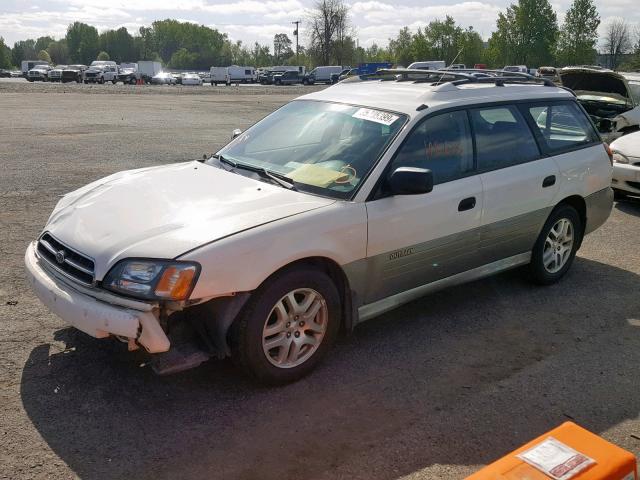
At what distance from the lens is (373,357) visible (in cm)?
415

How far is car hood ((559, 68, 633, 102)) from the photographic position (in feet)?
38.9

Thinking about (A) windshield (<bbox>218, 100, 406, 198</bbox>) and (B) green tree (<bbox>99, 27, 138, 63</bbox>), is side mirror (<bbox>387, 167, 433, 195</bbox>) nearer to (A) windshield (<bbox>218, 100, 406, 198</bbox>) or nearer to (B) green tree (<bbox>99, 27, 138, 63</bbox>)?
(A) windshield (<bbox>218, 100, 406, 198</bbox>)

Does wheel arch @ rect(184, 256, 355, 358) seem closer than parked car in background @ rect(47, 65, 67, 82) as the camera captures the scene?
Yes

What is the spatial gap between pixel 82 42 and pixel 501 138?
157 meters

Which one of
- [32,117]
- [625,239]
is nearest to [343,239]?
[625,239]

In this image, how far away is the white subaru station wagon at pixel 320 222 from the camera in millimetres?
3340

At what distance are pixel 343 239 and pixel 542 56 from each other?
231 ft

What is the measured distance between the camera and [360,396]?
3.66 metres

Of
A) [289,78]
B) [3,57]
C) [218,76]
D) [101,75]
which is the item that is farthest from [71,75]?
[3,57]

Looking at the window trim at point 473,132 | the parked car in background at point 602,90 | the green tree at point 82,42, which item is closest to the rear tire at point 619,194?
the parked car in background at point 602,90

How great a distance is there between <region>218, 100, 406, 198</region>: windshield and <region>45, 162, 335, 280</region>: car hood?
196 millimetres

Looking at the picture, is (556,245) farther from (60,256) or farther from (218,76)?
(218,76)

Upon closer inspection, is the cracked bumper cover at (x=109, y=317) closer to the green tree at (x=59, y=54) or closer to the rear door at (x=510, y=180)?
the rear door at (x=510, y=180)

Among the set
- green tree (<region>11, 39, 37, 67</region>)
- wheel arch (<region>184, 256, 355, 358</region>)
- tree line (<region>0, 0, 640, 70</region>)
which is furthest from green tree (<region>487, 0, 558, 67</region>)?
green tree (<region>11, 39, 37, 67</region>)
